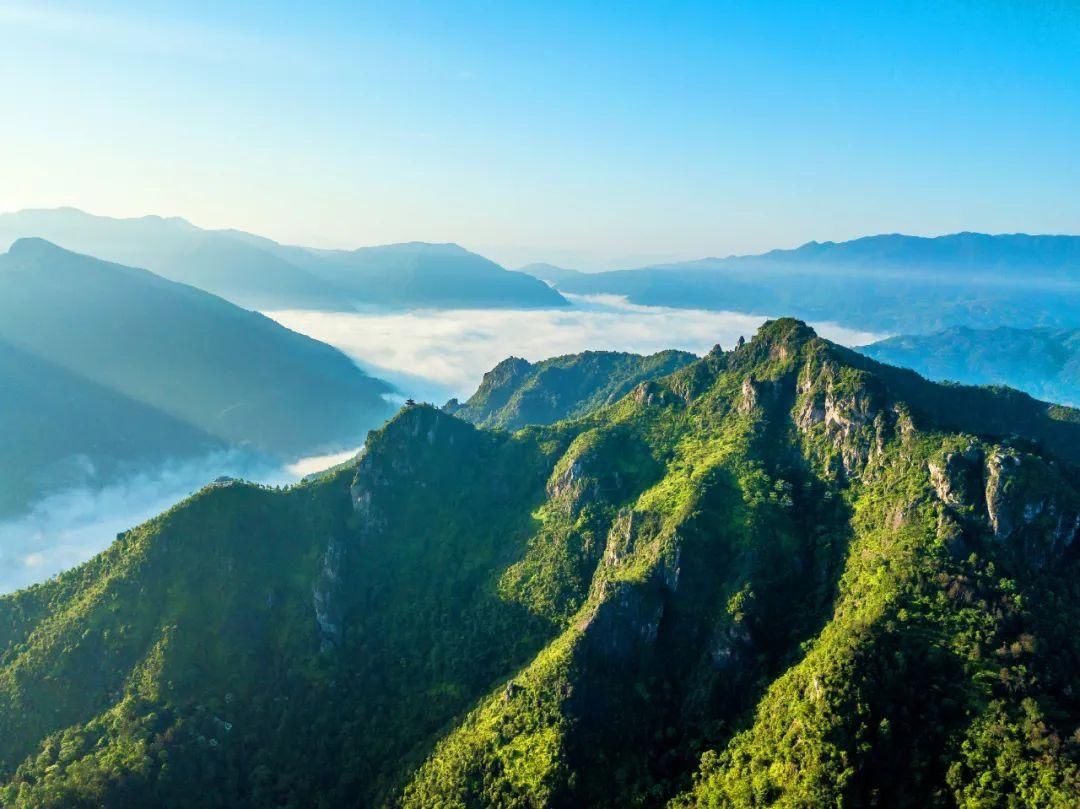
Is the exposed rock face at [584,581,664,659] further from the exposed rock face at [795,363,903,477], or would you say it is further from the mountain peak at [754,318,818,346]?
the mountain peak at [754,318,818,346]

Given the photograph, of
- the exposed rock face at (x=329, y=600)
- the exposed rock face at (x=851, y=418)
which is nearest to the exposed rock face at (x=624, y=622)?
the exposed rock face at (x=851, y=418)

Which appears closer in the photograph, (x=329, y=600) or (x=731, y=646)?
(x=731, y=646)

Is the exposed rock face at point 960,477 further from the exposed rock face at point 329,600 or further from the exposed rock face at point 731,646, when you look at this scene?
the exposed rock face at point 329,600

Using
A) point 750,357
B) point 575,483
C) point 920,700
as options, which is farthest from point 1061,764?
point 750,357

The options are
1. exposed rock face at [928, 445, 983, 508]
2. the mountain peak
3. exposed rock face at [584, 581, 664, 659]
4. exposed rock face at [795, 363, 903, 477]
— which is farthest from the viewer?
the mountain peak

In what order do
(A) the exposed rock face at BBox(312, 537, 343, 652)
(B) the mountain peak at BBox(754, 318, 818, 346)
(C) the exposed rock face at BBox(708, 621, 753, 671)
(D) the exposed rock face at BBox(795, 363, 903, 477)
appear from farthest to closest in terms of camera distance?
(B) the mountain peak at BBox(754, 318, 818, 346), (A) the exposed rock face at BBox(312, 537, 343, 652), (D) the exposed rock face at BBox(795, 363, 903, 477), (C) the exposed rock face at BBox(708, 621, 753, 671)

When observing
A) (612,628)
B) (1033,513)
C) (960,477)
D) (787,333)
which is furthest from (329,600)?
(1033,513)

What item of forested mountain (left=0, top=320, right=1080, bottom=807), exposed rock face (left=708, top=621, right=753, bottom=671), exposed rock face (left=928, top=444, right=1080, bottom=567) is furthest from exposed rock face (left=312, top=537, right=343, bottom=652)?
exposed rock face (left=928, top=444, right=1080, bottom=567)

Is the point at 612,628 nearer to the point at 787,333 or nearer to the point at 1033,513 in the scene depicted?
the point at 1033,513

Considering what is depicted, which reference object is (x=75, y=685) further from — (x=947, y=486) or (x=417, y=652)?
(x=947, y=486)
